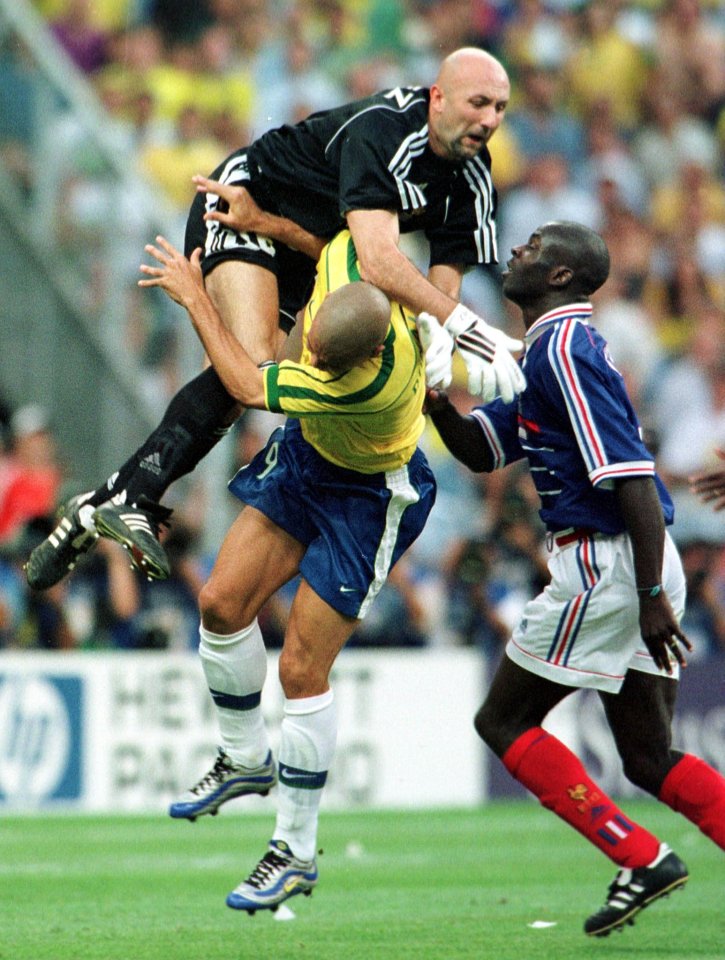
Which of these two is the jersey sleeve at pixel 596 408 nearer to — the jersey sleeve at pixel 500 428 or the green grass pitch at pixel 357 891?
the jersey sleeve at pixel 500 428

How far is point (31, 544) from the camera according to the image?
11.5m

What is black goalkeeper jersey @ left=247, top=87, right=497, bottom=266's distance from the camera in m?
6.05

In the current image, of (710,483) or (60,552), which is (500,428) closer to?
(710,483)

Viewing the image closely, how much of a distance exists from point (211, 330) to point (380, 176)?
78 cm

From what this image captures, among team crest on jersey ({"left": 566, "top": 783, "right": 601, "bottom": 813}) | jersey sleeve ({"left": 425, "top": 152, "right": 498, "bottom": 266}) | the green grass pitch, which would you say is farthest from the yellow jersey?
the green grass pitch

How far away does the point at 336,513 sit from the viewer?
21.0ft

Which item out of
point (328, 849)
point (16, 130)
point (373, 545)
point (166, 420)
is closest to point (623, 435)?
point (373, 545)

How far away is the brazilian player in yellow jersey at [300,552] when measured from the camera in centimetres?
615

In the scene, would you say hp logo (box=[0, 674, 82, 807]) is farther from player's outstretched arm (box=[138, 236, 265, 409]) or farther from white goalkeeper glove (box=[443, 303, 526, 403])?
white goalkeeper glove (box=[443, 303, 526, 403])

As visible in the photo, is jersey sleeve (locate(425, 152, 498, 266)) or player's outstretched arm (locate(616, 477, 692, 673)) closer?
player's outstretched arm (locate(616, 477, 692, 673))

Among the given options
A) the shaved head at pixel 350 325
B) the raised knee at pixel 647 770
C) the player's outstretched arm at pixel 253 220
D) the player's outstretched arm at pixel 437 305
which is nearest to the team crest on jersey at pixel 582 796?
the raised knee at pixel 647 770

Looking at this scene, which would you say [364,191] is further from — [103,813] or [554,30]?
[554,30]

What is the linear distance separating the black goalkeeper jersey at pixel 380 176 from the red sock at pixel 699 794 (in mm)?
1991

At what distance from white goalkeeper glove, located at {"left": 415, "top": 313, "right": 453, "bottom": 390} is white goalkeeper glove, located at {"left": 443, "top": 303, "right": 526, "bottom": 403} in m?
0.06
